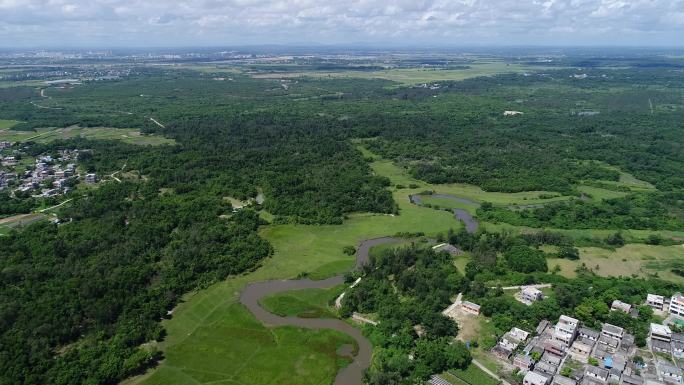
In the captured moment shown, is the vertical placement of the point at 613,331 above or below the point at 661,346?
above

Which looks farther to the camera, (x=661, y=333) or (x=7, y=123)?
(x=7, y=123)

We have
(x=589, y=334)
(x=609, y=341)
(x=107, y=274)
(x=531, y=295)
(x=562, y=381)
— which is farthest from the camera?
(x=107, y=274)

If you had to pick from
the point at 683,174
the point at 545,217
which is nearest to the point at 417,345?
the point at 545,217

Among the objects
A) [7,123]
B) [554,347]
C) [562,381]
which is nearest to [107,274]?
[554,347]

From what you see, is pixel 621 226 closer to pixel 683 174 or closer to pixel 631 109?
pixel 683 174

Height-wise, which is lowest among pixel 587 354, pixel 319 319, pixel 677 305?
pixel 319 319

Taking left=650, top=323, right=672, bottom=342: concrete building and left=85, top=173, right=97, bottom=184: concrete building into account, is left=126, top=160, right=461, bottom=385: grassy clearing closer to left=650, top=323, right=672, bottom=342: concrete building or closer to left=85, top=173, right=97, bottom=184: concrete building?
left=650, top=323, right=672, bottom=342: concrete building

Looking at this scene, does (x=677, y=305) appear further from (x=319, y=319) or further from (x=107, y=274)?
(x=107, y=274)
